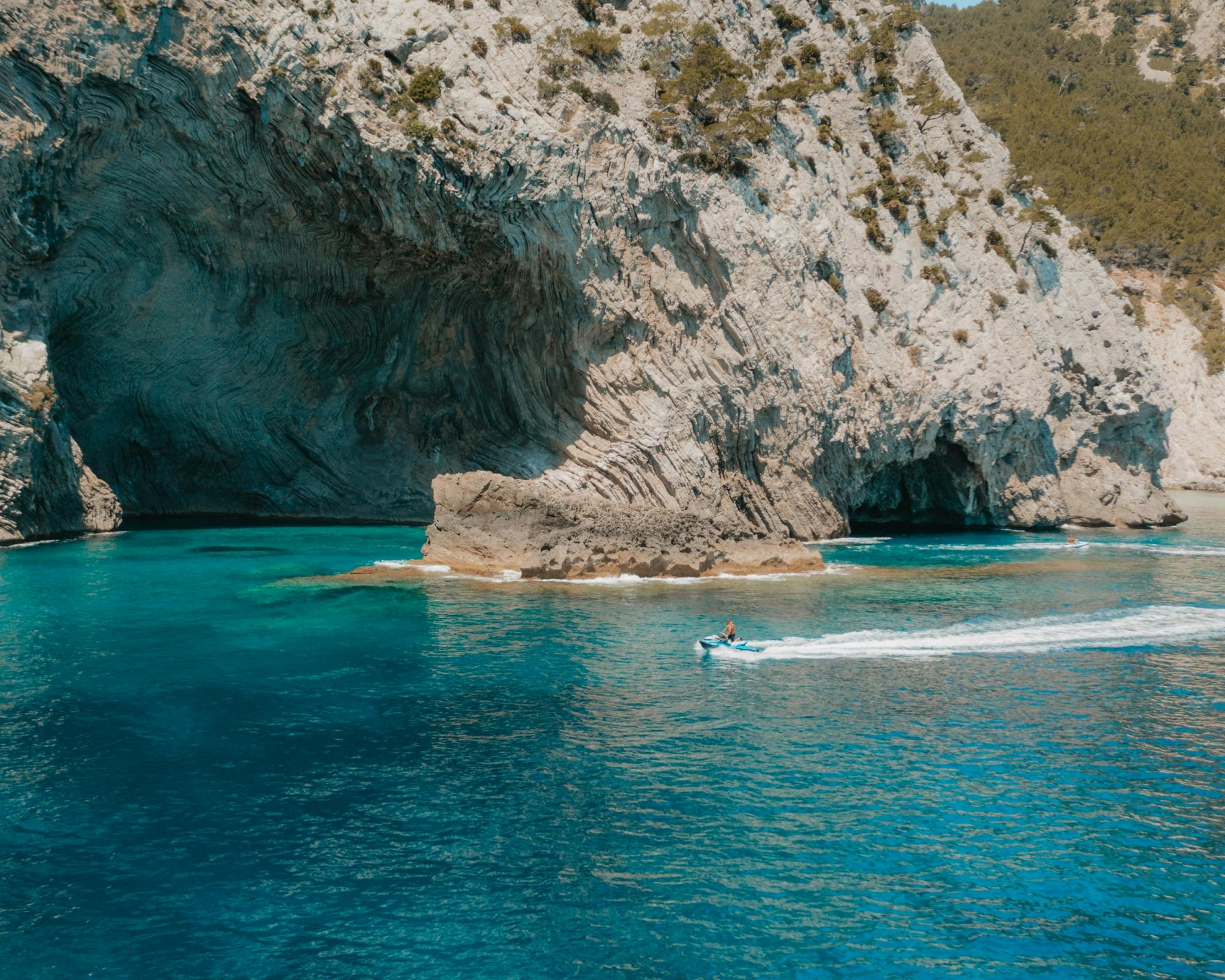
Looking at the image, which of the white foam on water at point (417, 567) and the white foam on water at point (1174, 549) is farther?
the white foam on water at point (1174, 549)

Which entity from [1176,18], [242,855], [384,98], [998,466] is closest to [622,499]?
[384,98]

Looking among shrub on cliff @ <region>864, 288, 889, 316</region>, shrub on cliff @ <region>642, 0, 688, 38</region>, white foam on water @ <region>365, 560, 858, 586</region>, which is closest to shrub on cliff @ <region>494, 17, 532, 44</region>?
shrub on cliff @ <region>642, 0, 688, 38</region>

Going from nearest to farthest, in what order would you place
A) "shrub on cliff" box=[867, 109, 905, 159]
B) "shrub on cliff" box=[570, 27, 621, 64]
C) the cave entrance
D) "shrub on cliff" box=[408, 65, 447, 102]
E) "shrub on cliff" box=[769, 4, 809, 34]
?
"shrub on cliff" box=[408, 65, 447, 102] → "shrub on cliff" box=[570, 27, 621, 64] → the cave entrance → "shrub on cliff" box=[769, 4, 809, 34] → "shrub on cliff" box=[867, 109, 905, 159]

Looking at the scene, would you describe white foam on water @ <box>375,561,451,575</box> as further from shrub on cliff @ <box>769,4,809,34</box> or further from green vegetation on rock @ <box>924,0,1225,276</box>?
green vegetation on rock @ <box>924,0,1225,276</box>

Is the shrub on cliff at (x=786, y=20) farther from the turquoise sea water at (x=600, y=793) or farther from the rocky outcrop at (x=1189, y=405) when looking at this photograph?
the rocky outcrop at (x=1189, y=405)

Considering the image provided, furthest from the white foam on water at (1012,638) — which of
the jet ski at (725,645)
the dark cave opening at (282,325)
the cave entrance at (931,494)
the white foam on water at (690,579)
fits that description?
the cave entrance at (931,494)

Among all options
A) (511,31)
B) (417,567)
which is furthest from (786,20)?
(417,567)

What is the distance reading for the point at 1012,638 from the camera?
2925cm

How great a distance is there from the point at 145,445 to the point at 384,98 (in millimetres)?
25968

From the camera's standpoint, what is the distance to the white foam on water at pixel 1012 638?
27.2m

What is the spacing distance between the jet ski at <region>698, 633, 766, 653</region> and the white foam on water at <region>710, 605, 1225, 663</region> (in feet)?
0.28

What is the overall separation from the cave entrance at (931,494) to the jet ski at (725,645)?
35.4m

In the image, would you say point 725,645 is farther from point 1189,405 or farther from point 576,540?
point 1189,405

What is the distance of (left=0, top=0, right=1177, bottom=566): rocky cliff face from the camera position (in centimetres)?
4372
